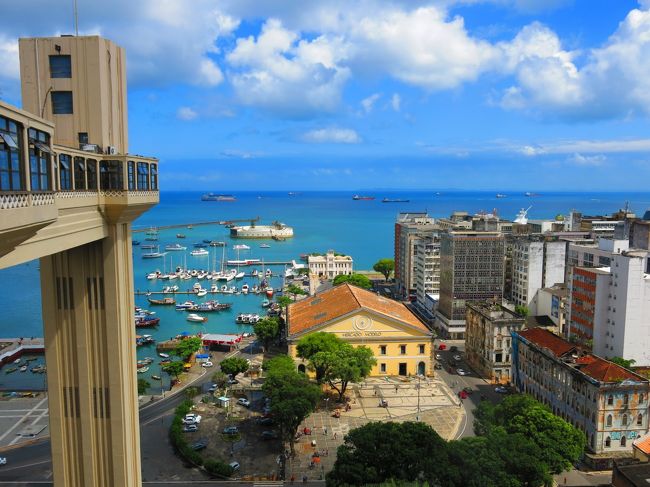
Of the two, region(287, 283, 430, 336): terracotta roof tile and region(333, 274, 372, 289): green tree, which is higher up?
region(287, 283, 430, 336): terracotta roof tile

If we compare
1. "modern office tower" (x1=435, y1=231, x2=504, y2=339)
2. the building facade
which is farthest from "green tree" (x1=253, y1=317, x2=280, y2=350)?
the building facade

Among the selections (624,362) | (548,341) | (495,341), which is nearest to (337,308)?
(495,341)

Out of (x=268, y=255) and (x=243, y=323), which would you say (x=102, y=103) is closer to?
(x=243, y=323)

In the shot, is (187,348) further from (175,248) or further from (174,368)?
(175,248)

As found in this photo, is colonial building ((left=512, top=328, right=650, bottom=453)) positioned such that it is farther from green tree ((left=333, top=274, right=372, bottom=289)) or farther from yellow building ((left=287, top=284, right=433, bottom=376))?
green tree ((left=333, top=274, right=372, bottom=289))

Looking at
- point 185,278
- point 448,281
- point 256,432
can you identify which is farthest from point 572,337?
point 185,278

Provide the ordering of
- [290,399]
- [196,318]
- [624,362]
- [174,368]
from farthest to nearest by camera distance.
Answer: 1. [196,318]
2. [174,368]
3. [624,362]
4. [290,399]
